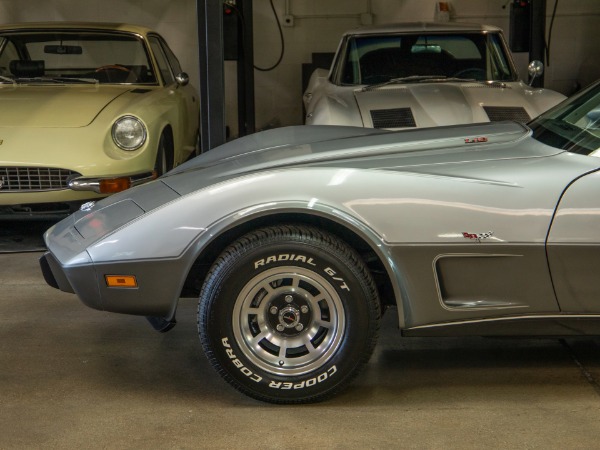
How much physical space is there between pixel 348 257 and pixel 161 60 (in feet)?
16.6

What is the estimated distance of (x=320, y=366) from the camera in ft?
11.3

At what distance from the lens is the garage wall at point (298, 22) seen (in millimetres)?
12883

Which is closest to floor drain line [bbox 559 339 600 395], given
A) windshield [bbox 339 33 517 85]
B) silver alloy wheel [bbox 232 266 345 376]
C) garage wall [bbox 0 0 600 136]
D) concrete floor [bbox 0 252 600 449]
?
concrete floor [bbox 0 252 600 449]

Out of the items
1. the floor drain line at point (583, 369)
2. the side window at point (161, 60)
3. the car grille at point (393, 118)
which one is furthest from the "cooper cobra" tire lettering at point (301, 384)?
the side window at point (161, 60)

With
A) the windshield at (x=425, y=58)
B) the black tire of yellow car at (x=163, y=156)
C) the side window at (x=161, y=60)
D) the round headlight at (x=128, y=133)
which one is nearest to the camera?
the round headlight at (x=128, y=133)

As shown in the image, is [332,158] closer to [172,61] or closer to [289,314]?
[289,314]

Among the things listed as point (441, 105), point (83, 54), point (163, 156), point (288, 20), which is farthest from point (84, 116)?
point (288, 20)

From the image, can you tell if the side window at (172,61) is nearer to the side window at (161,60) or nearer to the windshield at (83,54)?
the side window at (161,60)

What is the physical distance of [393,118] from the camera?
6.11 m

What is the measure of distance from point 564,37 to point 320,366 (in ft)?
34.9

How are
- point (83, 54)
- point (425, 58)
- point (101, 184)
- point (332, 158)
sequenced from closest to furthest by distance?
point (332, 158) < point (101, 184) < point (425, 58) < point (83, 54)

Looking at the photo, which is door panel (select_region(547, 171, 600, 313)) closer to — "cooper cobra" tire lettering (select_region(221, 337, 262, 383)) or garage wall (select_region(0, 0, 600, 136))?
"cooper cobra" tire lettering (select_region(221, 337, 262, 383))

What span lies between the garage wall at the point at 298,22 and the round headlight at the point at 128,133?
6325 mm

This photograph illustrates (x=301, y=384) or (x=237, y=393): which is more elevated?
(x=301, y=384)
